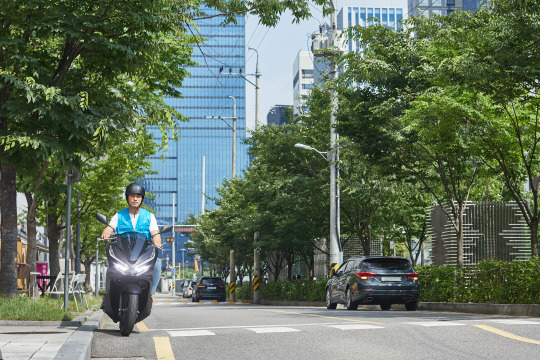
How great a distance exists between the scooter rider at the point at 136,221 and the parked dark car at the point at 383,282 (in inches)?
438

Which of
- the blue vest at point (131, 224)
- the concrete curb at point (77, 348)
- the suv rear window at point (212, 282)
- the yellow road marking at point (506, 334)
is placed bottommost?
the suv rear window at point (212, 282)

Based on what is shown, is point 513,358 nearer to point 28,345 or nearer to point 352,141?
point 28,345

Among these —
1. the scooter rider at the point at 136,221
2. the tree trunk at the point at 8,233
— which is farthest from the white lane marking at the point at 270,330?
the tree trunk at the point at 8,233

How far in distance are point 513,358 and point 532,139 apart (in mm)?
16437

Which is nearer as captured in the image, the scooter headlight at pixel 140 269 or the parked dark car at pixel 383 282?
the scooter headlight at pixel 140 269

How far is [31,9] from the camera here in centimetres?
1403

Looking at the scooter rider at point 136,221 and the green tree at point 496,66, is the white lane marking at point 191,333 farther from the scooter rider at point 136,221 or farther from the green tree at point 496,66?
the green tree at point 496,66

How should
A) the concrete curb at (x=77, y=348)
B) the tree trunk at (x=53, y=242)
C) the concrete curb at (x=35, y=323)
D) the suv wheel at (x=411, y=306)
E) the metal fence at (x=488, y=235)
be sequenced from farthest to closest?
the metal fence at (x=488, y=235), the tree trunk at (x=53, y=242), the suv wheel at (x=411, y=306), the concrete curb at (x=35, y=323), the concrete curb at (x=77, y=348)

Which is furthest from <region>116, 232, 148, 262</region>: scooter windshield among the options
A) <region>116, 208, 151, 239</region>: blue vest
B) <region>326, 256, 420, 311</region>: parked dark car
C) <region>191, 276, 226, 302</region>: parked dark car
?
<region>191, 276, 226, 302</region>: parked dark car

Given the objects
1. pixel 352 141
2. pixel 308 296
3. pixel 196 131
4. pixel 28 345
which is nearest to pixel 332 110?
pixel 352 141

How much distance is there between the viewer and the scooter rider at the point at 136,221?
33.5ft

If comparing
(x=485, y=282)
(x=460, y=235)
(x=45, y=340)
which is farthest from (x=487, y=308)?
(x=45, y=340)

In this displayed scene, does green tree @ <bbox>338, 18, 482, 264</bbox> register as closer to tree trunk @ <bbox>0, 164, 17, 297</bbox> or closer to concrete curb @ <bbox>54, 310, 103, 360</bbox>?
tree trunk @ <bbox>0, 164, 17, 297</bbox>

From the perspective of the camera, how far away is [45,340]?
948 cm
